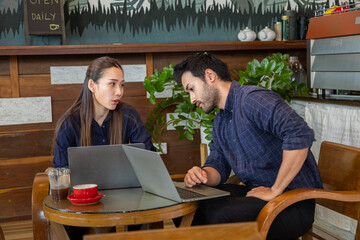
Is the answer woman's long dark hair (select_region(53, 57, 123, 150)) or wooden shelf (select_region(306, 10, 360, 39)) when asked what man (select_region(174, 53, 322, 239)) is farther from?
wooden shelf (select_region(306, 10, 360, 39))

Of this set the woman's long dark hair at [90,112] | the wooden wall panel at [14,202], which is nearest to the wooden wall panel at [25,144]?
the wooden wall panel at [14,202]

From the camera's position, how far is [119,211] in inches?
65.9

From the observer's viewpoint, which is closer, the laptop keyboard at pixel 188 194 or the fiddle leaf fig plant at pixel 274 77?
the laptop keyboard at pixel 188 194

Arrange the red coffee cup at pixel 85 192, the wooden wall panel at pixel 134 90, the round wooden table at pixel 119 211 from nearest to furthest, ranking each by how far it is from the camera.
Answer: the round wooden table at pixel 119 211, the red coffee cup at pixel 85 192, the wooden wall panel at pixel 134 90

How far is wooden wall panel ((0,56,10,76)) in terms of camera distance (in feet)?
12.1

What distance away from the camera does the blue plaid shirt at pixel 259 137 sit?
1851mm

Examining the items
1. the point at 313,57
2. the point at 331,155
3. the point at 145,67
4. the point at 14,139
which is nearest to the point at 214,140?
the point at 331,155

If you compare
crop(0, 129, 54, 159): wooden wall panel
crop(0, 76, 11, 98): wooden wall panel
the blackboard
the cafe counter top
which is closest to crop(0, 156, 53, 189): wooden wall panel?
crop(0, 129, 54, 159): wooden wall panel

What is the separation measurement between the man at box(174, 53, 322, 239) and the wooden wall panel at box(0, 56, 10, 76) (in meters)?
1.96

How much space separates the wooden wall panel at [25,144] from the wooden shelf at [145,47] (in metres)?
0.64

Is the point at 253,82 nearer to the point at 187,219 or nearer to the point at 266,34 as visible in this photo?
the point at 266,34

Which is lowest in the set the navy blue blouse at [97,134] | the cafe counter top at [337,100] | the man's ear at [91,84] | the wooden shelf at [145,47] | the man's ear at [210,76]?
the navy blue blouse at [97,134]

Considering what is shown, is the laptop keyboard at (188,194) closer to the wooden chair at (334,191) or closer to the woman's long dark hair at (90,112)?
the wooden chair at (334,191)

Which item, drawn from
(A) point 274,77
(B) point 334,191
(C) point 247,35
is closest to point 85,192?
(B) point 334,191
